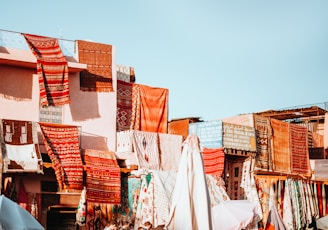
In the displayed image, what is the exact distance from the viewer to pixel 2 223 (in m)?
7.06

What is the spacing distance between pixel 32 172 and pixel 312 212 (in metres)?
11.1

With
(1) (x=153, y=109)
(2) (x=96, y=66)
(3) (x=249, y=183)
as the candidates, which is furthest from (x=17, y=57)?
(3) (x=249, y=183)

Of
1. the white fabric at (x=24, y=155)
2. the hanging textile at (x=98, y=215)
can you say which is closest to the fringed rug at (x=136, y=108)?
the hanging textile at (x=98, y=215)

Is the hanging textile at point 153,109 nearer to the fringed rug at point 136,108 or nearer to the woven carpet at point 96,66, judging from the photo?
the fringed rug at point 136,108

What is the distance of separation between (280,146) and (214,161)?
15.7ft

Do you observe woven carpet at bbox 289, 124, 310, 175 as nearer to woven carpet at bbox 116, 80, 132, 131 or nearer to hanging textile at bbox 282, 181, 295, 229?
hanging textile at bbox 282, 181, 295, 229

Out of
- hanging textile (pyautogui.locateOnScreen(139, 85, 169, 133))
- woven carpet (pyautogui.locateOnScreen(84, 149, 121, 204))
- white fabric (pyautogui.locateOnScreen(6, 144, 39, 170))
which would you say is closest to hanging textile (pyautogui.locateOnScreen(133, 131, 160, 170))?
woven carpet (pyautogui.locateOnScreen(84, 149, 121, 204))

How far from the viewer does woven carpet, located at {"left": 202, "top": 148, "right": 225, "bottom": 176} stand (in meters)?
19.4

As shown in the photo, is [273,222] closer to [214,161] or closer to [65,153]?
[214,161]

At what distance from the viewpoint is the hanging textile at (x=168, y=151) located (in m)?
18.1

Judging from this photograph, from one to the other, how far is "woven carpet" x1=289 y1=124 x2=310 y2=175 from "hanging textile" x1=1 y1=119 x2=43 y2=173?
12.5m

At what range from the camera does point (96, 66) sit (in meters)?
17.6

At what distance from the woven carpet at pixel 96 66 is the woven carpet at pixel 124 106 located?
895 mm

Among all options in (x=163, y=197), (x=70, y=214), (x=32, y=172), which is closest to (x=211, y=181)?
(x=163, y=197)
